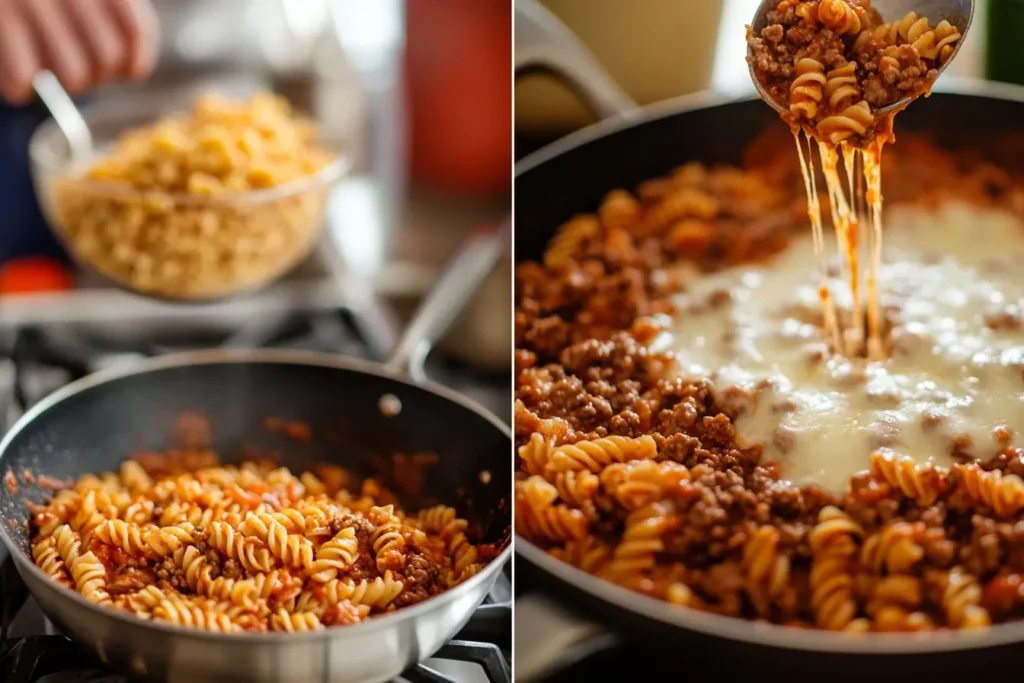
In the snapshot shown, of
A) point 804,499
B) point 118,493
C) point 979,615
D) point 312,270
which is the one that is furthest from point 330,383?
point 979,615

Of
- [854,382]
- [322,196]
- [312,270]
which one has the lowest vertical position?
[854,382]

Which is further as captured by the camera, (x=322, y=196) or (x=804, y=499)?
(x=322, y=196)

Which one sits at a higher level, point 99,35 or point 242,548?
point 99,35

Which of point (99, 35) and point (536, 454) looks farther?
point (99, 35)

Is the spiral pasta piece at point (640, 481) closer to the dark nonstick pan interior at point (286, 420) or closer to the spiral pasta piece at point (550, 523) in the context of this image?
the spiral pasta piece at point (550, 523)

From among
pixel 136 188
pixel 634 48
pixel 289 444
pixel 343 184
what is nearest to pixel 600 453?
pixel 289 444

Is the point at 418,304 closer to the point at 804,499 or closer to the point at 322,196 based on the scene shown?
the point at 322,196

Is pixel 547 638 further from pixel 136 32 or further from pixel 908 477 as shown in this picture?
pixel 136 32
